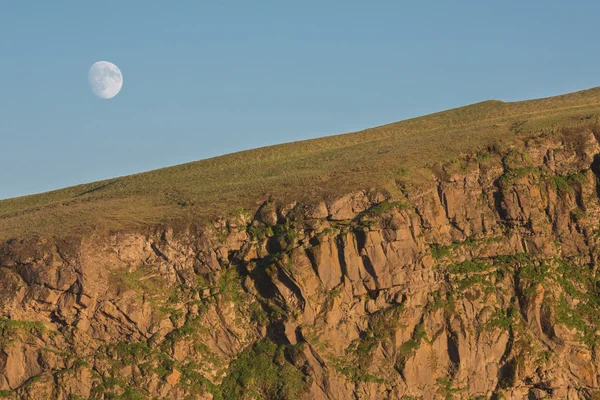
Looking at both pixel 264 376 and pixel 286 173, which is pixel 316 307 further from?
pixel 286 173

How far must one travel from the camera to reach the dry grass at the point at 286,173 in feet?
180

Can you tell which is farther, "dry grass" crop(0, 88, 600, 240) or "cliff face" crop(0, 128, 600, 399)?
"dry grass" crop(0, 88, 600, 240)

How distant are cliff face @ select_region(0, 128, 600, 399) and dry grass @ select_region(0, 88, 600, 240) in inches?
102

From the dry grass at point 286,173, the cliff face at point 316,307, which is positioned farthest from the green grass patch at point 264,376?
the dry grass at point 286,173

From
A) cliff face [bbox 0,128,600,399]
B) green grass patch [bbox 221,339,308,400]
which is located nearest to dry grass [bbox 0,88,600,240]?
cliff face [bbox 0,128,600,399]

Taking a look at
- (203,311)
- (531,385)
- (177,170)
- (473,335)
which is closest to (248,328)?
(203,311)

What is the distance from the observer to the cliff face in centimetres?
4831

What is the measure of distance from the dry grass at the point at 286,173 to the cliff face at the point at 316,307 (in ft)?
8.48

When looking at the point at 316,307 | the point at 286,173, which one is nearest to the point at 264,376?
the point at 316,307

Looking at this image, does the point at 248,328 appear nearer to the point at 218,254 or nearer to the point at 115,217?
the point at 218,254

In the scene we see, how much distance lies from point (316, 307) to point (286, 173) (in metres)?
16.7

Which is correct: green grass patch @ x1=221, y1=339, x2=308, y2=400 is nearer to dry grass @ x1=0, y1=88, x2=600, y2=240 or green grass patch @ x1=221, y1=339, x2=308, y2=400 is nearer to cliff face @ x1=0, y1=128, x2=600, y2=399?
cliff face @ x1=0, y1=128, x2=600, y2=399

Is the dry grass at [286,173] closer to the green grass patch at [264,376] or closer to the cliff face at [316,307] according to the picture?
the cliff face at [316,307]

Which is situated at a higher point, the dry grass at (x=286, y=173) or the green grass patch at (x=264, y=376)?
the dry grass at (x=286, y=173)
